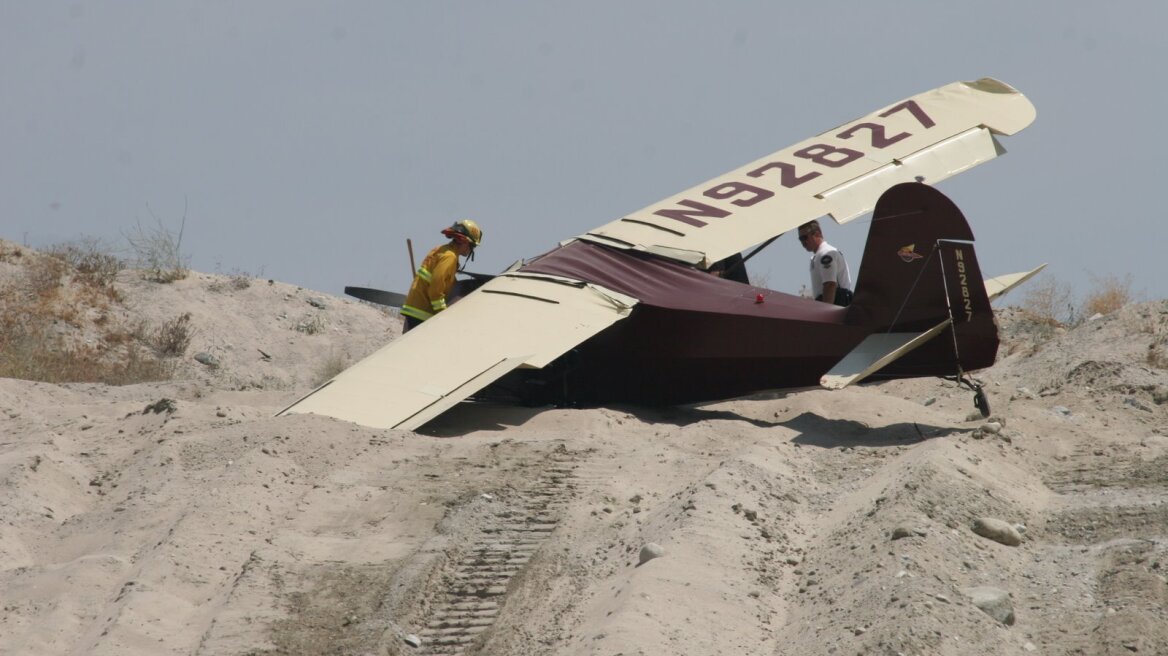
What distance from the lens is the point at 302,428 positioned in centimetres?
859

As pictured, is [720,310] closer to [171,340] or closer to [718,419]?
[718,419]

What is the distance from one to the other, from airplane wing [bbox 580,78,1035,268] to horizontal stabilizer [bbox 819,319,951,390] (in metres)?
2.36

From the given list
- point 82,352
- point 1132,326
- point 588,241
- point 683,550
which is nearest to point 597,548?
point 683,550

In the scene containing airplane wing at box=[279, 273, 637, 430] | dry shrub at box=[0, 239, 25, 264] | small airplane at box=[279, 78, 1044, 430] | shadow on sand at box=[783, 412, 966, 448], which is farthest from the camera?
dry shrub at box=[0, 239, 25, 264]

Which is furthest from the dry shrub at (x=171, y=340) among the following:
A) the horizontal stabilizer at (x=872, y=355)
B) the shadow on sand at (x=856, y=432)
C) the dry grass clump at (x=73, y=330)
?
the horizontal stabilizer at (x=872, y=355)

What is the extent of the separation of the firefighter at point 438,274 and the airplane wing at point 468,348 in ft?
0.75

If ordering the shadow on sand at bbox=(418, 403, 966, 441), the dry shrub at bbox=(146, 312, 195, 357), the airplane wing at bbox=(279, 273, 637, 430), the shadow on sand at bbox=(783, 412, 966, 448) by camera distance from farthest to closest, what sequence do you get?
the dry shrub at bbox=(146, 312, 195, 357)
the airplane wing at bbox=(279, 273, 637, 430)
the shadow on sand at bbox=(418, 403, 966, 441)
the shadow on sand at bbox=(783, 412, 966, 448)

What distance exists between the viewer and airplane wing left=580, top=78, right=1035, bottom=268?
482 inches

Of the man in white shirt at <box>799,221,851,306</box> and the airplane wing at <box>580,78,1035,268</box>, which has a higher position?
the airplane wing at <box>580,78,1035,268</box>

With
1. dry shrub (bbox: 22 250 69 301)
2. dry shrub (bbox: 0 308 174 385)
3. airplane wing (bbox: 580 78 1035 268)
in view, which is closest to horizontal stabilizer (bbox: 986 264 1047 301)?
airplane wing (bbox: 580 78 1035 268)

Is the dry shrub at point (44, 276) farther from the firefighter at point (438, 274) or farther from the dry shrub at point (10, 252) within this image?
the firefighter at point (438, 274)

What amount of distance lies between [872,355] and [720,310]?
1530 mm

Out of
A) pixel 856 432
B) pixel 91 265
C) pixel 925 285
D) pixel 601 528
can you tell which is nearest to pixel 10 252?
pixel 91 265

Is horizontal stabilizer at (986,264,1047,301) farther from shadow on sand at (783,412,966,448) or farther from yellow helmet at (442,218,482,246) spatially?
yellow helmet at (442,218,482,246)
